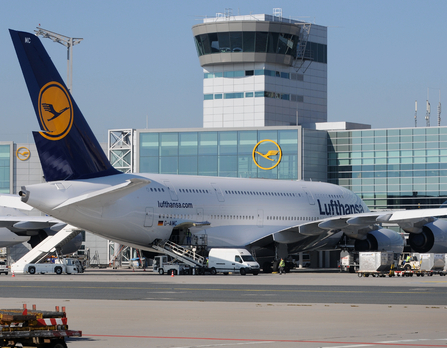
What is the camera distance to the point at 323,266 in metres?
63.4

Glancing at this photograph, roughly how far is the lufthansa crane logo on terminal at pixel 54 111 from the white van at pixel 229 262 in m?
10.7

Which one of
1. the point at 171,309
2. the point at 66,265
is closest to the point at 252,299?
the point at 171,309

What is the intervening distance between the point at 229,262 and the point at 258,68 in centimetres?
4608

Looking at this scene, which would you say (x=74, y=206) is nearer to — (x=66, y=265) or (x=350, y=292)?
(x=66, y=265)

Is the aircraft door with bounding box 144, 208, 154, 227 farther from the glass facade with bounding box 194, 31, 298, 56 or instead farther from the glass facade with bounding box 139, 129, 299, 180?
the glass facade with bounding box 194, 31, 298, 56

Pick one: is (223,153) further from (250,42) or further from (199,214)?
(199,214)

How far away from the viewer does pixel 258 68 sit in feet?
280

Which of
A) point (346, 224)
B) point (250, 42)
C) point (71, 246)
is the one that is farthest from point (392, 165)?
point (71, 246)

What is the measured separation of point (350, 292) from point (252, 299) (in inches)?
185

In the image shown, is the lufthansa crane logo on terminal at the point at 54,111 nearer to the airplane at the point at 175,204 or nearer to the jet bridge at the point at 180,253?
the airplane at the point at 175,204

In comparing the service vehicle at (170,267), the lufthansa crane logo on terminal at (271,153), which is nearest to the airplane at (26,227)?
the service vehicle at (170,267)

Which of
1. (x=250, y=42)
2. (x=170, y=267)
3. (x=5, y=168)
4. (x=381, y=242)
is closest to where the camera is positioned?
(x=170, y=267)

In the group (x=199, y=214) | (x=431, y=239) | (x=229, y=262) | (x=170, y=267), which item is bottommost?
(x=170, y=267)

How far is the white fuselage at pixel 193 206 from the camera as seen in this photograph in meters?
37.9
